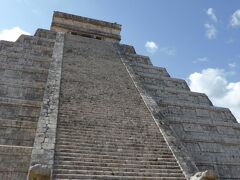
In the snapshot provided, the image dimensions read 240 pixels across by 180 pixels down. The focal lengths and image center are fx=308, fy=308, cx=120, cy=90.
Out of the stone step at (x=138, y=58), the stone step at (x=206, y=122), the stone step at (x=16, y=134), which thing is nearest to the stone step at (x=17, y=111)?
the stone step at (x=16, y=134)

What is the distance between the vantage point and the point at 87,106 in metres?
10.4

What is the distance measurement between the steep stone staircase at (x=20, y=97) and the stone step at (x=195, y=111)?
17.2 ft

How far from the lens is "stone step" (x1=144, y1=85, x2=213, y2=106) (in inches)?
552

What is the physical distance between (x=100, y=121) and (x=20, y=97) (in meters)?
3.40

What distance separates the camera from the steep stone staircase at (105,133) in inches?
289

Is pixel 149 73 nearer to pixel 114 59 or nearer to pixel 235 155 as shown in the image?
pixel 114 59

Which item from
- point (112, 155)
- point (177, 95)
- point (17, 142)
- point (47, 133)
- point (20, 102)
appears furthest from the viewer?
point (177, 95)

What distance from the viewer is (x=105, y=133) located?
8938 millimetres

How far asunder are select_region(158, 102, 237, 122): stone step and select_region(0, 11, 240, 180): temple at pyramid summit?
49 millimetres

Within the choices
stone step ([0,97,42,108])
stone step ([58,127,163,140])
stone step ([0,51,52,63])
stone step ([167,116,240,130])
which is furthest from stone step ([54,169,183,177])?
stone step ([0,51,52,63])

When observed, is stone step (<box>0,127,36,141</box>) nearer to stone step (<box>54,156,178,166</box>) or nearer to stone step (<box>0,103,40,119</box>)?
stone step (<box>0,103,40,119</box>)

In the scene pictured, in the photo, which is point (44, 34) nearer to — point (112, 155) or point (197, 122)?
point (197, 122)

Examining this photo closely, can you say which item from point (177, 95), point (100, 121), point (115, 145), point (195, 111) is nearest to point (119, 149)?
point (115, 145)

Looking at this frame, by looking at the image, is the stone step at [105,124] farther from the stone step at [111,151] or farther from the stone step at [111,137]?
the stone step at [111,151]
